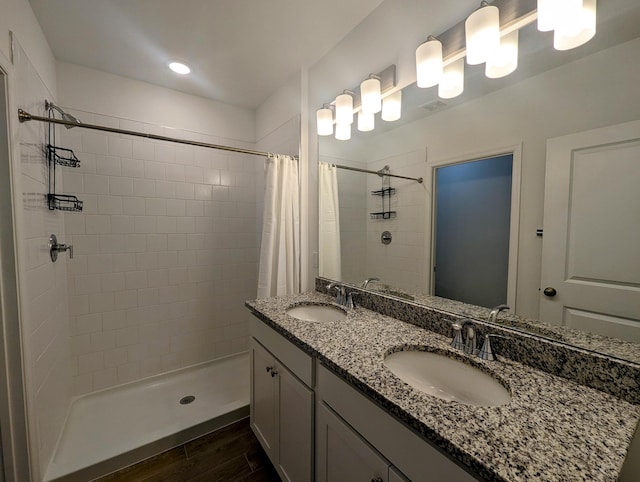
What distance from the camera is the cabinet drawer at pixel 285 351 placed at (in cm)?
106

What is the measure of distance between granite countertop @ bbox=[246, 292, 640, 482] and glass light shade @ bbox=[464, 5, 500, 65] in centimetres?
113

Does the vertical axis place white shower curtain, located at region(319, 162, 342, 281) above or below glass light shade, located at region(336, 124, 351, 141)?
below

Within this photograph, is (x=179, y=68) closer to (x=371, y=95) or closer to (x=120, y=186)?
(x=120, y=186)

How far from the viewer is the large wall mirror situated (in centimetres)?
77

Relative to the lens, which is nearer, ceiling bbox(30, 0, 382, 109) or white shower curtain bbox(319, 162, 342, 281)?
ceiling bbox(30, 0, 382, 109)

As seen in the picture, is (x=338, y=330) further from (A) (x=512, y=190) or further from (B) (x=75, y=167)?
(B) (x=75, y=167)

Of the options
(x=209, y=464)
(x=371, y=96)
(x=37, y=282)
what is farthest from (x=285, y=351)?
(x=371, y=96)

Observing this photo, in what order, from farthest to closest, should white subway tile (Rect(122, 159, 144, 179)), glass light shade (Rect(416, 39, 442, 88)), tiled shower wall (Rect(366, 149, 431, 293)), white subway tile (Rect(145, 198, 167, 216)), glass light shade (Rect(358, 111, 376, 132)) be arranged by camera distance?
1. white subway tile (Rect(145, 198, 167, 216))
2. white subway tile (Rect(122, 159, 144, 179))
3. glass light shade (Rect(358, 111, 376, 132))
4. tiled shower wall (Rect(366, 149, 431, 293))
5. glass light shade (Rect(416, 39, 442, 88))

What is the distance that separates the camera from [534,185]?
3.09 feet

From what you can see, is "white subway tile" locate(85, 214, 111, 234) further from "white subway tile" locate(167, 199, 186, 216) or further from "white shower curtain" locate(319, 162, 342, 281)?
"white shower curtain" locate(319, 162, 342, 281)

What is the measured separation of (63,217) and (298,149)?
171cm

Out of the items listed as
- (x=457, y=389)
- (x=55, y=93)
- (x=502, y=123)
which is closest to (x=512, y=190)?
(x=502, y=123)

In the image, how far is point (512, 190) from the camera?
1.01 metres

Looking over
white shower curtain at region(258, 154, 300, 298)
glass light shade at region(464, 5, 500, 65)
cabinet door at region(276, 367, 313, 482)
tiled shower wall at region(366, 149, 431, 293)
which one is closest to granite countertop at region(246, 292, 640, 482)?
cabinet door at region(276, 367, 313, 482)
